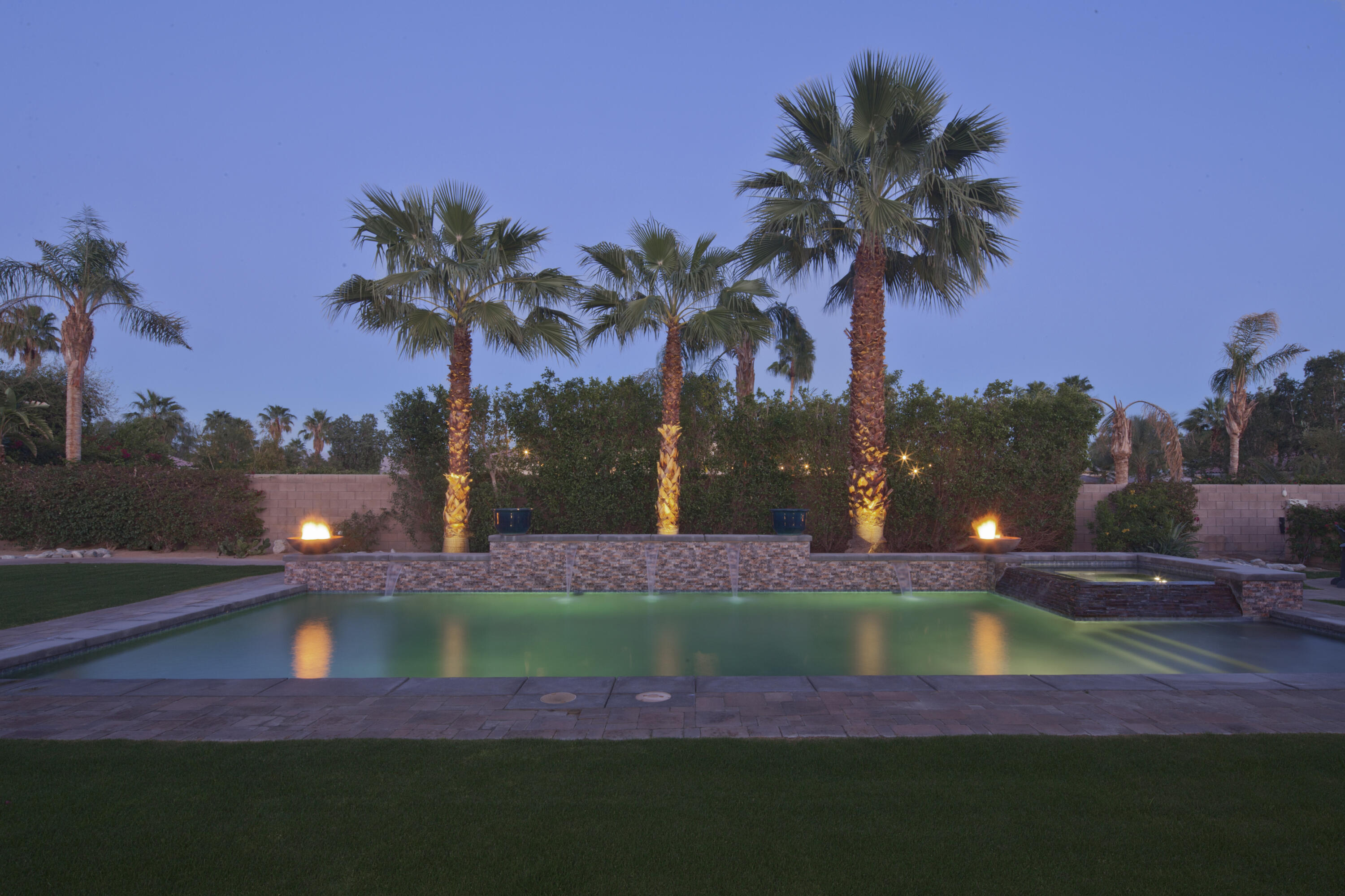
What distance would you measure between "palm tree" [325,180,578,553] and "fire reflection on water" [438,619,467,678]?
363 centimetres

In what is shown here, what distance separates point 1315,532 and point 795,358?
452 inches

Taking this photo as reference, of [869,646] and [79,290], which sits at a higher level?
[79,290]

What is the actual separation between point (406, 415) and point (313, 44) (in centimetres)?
1028

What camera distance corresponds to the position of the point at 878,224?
10.4 meters

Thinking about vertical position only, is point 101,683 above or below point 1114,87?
below

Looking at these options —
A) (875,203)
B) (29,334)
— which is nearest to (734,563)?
(875,203)

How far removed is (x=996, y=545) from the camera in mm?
11172

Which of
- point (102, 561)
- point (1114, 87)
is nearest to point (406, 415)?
point (102, 561)

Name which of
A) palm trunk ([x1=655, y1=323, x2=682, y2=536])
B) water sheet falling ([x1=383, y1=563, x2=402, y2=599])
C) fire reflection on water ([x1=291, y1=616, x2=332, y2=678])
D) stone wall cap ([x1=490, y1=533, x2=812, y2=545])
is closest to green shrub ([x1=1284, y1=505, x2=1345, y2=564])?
stone wall cap ([x1=490, y1=533, x2=812, y2=545])

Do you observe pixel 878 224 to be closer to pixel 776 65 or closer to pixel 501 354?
pixel 776 65

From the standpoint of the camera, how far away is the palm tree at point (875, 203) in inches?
412

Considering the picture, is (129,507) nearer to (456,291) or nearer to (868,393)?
(456,291)

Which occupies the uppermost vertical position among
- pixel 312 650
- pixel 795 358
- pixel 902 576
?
pixel 795 358

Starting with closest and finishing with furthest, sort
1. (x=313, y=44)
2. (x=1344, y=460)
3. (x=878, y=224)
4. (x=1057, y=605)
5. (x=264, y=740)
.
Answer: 1. (x=264, y=740)
2. (x=1057, y=605)
3. (x=878, y=224)
4. (x=313, y=44)
5. (x=1344, y=460)
